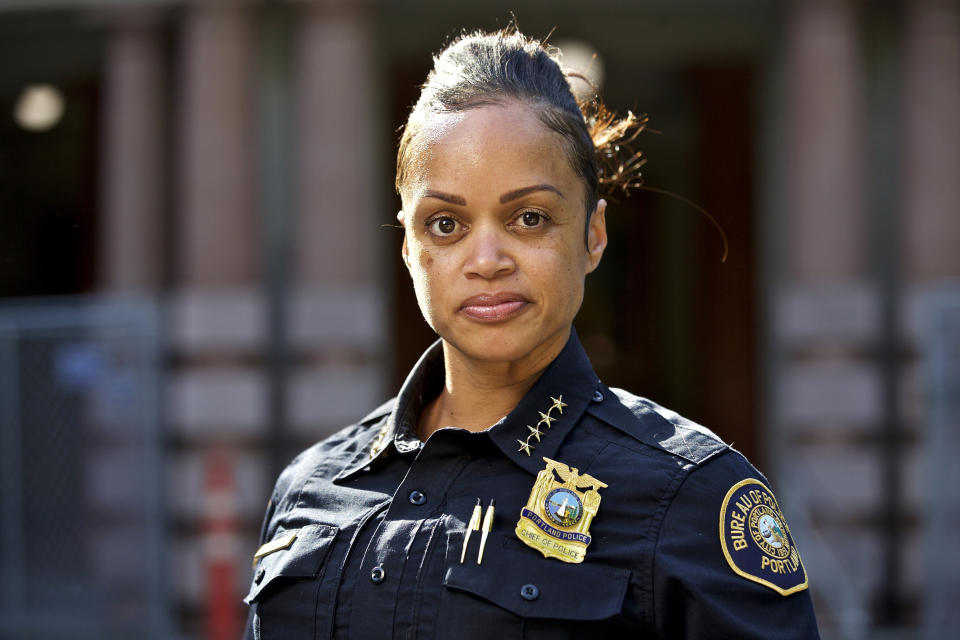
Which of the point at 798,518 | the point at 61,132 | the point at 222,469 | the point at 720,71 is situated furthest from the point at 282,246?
the point at 720,71

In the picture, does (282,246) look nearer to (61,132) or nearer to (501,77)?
(61,132)

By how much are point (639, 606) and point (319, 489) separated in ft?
1.94

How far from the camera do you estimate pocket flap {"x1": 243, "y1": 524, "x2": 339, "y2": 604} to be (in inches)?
65.6

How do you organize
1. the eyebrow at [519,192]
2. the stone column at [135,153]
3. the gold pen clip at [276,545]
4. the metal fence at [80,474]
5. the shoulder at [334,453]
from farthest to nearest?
1. the stone column at [135,153]
2. the metal fence at [80,474]
3. the shoulder at [334,453]
4. the gold pen clip at [276,545]
5. the eyebrow at [519,192]

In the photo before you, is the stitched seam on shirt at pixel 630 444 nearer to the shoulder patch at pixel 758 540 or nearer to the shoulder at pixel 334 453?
the shoulder patch at pixel 758 540

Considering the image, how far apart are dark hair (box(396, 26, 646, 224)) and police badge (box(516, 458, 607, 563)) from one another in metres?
0.44

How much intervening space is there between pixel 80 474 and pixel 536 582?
5.08 meters

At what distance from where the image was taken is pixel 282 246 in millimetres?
6434

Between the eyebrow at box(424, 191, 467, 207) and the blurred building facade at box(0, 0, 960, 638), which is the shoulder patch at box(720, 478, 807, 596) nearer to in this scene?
the eyebrow at box(424, 191, 467, 207)

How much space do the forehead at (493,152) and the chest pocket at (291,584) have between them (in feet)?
1.84

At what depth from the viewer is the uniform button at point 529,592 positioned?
1.50 meters

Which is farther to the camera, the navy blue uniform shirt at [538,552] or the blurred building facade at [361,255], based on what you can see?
the blurred building facade at [361,255]

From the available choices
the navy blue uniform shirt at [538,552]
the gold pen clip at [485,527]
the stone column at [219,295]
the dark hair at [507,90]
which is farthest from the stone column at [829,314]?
the gold pen clip at [485,527]

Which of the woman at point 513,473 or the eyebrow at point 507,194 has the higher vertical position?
the eyebrow at point 507,194
